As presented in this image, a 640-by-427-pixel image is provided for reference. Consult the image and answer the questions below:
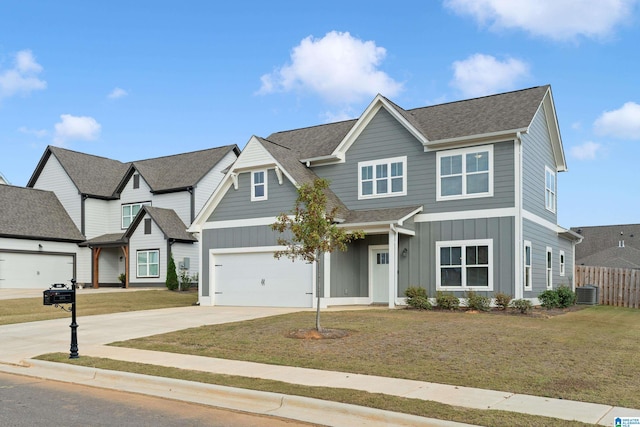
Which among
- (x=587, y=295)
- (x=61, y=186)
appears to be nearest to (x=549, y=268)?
(x=587, y=295)

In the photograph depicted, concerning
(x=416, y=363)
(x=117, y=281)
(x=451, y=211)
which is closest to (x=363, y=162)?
(x=451, y=211)

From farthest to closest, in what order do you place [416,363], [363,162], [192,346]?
[363,162]
[192,346]
[416,363]

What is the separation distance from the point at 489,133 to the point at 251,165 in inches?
378

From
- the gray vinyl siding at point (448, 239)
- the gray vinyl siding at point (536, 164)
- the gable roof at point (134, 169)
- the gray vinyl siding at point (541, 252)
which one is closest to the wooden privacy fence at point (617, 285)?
the gray vinyl siding at point (541, 252)

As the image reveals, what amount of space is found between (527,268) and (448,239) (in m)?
3.00

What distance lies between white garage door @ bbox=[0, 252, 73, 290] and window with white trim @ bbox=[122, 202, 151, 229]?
166 inches

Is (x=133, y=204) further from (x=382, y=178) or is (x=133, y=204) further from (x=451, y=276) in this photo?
(x=451, y=276)

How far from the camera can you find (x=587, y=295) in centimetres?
2961

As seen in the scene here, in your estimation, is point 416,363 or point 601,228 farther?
point 601,228

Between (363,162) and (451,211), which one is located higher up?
(363,162)

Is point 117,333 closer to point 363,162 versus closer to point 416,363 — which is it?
point 416,363

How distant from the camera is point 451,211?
914 inches

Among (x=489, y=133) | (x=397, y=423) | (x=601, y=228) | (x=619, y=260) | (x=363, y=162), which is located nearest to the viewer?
(x=397, y=423)

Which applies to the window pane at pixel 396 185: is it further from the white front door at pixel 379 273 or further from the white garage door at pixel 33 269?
the white garage door at pixel 33 269
